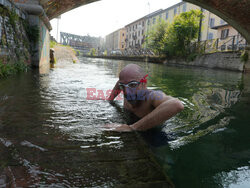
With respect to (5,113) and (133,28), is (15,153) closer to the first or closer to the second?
(5,113)

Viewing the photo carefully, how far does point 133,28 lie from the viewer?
64938mm

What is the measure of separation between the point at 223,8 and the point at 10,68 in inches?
413

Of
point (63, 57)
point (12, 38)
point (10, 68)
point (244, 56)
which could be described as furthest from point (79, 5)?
point (244, 56)

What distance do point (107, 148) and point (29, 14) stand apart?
8354 mm

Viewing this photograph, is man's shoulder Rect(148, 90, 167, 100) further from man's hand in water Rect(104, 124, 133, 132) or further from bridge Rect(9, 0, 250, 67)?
bridge Rect(9, 0, 250, 67)

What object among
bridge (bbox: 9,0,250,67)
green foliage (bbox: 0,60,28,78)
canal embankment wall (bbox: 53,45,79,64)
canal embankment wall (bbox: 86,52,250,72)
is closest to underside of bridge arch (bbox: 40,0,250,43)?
bridge (bbox: 9,0,250,67)

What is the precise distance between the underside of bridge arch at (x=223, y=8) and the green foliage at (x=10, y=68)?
3263 mm

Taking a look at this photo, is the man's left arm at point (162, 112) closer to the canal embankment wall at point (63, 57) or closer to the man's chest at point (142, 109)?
the man's chest at point (142, 109)

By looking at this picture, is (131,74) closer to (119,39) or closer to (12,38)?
(12,38)

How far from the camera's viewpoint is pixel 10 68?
5457mm

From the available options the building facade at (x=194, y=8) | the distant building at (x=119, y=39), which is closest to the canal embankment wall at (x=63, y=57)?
the building facade at (x=194, y=8)

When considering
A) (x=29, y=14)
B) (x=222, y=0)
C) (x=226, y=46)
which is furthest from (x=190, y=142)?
(x=226, y=46)

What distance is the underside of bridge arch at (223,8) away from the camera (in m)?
9.30

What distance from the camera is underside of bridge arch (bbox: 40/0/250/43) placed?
9.30 meters
